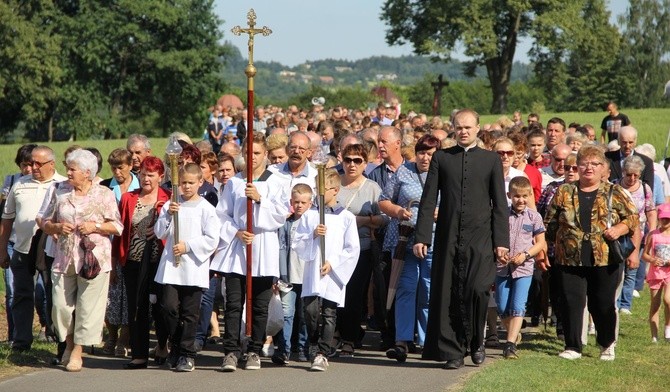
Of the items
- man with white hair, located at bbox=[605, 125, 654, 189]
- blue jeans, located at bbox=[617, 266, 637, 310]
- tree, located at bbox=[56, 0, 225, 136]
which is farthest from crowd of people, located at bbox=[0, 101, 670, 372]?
tree, located at bbox=[56, 0, 225, 136]

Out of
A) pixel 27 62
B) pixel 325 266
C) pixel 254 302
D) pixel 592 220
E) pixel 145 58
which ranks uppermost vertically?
pixel 145 58

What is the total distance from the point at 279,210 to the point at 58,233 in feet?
6.36

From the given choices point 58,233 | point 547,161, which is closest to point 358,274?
point 58,233

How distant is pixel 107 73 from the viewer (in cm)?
8469

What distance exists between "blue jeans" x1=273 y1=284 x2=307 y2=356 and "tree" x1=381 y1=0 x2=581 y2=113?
2431 inches

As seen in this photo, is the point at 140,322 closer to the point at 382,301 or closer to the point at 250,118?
the point at 250,118

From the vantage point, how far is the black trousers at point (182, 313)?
10805 mm

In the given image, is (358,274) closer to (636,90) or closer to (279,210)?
(279,210)

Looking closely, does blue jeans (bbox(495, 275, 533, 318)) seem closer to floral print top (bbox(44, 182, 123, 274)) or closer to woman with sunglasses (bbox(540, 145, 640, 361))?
woman with sunglasses (bbox(540, 145, 640, 361))

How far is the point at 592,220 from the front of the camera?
11.8 metres

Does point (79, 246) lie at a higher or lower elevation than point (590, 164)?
lower

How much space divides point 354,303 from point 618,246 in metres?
2.59

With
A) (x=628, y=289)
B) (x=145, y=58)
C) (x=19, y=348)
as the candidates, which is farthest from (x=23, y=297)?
(x=145, y=58)

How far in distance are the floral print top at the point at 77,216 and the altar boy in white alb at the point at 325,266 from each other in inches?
67.0
